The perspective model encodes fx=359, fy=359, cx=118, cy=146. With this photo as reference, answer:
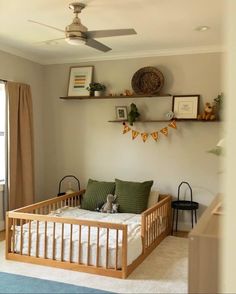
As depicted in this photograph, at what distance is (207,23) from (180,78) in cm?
125

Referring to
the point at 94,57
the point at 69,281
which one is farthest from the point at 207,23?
the point at 69,281

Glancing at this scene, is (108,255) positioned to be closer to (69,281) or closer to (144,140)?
(69,281)

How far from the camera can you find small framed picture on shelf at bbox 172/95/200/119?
15.9 ft

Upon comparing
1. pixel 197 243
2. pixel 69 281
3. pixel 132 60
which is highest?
pixel 132 60

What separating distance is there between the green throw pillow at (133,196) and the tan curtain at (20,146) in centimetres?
131

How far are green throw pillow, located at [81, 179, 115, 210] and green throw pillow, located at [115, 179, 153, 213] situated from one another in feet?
0.57

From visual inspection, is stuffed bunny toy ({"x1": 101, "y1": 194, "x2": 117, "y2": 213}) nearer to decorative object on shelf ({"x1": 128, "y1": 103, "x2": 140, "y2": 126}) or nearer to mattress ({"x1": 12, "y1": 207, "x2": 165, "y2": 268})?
mattress ({"x1": 12, "y1": 207, "x2": 165, "y2": 268})

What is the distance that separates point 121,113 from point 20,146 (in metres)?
1.52

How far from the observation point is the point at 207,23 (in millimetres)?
3793

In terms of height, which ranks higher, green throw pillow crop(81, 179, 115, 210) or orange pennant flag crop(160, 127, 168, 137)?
orange pennant flag crop(160, 127, 168, 137)

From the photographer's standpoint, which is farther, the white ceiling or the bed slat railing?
the bed slat railing

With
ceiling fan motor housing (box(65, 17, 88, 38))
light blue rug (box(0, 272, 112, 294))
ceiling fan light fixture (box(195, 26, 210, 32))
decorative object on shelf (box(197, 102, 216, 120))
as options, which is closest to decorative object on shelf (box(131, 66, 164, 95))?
decorative object on shelf (box(197, 102, 216, 120))

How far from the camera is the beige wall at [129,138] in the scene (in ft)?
16.0

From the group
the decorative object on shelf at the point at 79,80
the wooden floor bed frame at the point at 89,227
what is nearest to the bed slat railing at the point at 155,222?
the wooden floor bed frame at the point at 89,227
